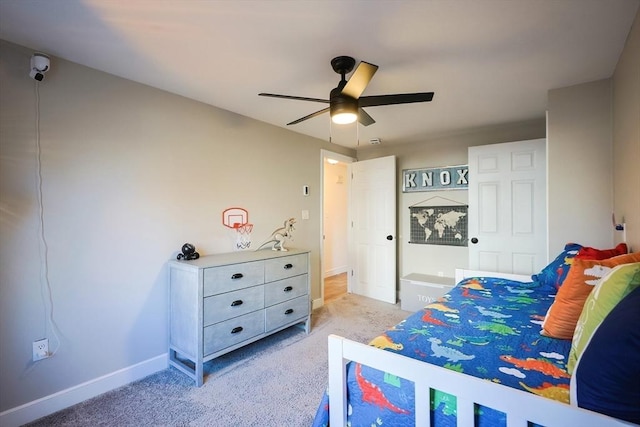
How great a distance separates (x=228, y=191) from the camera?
2.87 meters

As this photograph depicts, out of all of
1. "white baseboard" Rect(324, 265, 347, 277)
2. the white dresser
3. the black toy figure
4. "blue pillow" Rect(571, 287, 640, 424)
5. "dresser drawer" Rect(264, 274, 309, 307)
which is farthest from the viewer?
"white baseboard" Rect(324, 265, 347, 277)

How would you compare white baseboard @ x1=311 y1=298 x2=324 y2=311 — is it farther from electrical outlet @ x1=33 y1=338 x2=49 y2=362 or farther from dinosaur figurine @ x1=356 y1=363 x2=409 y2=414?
dinosaur figurine @ x1=356 y1=363 x2=409 y2=414

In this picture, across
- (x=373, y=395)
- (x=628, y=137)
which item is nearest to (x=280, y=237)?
(x=373, y=395)

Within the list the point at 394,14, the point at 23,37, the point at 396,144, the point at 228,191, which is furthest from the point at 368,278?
the point at 23,37

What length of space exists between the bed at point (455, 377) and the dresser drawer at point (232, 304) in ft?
4.19

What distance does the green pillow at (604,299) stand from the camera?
0.92 metres

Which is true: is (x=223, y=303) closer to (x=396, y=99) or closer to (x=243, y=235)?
(x=243, y=235)

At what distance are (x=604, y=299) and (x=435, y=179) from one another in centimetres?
310

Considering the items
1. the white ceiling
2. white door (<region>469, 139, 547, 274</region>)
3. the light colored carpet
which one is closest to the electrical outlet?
the light colored carpet

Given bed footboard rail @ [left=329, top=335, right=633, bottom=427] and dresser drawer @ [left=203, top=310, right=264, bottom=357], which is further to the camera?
dresser drawer @ [left=203, top=310, right=264, bottom=357]

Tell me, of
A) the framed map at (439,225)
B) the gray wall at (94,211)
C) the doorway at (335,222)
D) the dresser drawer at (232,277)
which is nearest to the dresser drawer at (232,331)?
the dresser drawer at (232,277)

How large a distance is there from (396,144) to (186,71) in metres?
3.04

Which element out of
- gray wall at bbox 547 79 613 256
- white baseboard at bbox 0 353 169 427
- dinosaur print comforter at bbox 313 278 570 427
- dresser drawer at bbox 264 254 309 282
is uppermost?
gray wall at bbox 547 79 613 256

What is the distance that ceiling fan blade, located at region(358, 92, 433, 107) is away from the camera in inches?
68.2
